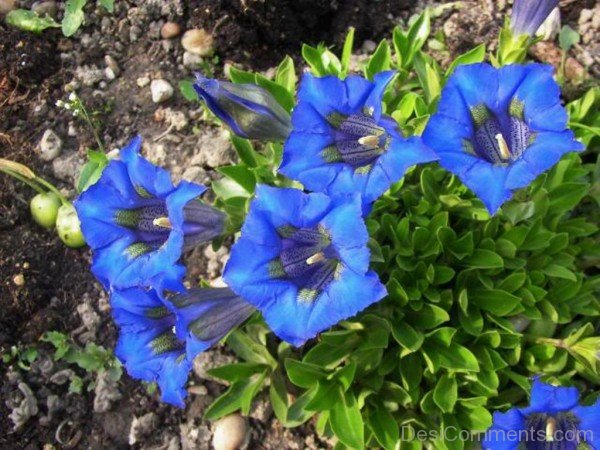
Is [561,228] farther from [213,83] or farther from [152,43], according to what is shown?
[152,43]

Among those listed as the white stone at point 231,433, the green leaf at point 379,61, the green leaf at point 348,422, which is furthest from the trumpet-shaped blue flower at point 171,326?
the green leaf at point 379,61

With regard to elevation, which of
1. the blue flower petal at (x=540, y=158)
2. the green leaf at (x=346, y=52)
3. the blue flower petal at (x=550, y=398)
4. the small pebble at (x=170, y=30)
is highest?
the blue flower petal at (x=540, y=158)

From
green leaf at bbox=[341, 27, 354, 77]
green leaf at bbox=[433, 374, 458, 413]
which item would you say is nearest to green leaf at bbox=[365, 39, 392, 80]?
green leaf at bbox=[341, 27, 354, 77]

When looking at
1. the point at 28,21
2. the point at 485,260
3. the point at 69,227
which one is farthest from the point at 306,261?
A: the point at 28,21

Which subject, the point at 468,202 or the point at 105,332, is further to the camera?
the point at 105,332

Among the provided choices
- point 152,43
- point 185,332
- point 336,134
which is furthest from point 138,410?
point 152,43

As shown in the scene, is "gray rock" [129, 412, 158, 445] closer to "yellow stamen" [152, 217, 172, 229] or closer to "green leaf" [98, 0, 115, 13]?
"yellow stamen" [152, 217, 172, 229]

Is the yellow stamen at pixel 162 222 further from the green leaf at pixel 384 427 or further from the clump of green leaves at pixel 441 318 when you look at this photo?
the green leaf at pixel 384 427
